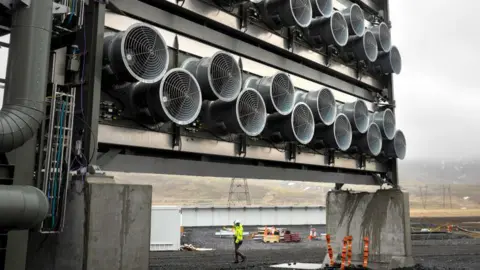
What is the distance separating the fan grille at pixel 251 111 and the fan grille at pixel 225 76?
0.31 m

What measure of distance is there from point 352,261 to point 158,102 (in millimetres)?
9495

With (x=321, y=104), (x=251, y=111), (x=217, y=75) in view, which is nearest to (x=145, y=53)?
(x=217, y=75)

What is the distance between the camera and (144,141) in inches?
309

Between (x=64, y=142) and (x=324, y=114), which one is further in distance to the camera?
(x=324, y=114)

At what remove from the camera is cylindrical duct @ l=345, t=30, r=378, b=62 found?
13391 millimetres

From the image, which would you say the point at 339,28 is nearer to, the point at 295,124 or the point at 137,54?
the point at 295,124

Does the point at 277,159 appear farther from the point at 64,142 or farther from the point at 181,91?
the point at 64,142

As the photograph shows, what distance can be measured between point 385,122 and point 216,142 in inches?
271

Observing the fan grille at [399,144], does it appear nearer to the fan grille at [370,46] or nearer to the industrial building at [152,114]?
the industrial building at [152,114]

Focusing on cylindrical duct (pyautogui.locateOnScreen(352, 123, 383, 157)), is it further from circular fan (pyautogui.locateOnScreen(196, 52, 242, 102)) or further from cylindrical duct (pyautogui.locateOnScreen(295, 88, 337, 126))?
circular fan (pyautogui.locateOnScreen(196, 52, 242, 102))

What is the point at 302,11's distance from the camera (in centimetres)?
1074

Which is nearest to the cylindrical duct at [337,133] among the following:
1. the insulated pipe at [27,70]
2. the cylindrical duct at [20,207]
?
the insulated pipe at [27,70]

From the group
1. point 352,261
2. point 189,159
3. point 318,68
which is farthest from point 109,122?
point 352,261

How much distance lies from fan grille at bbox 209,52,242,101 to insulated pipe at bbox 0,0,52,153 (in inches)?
116
